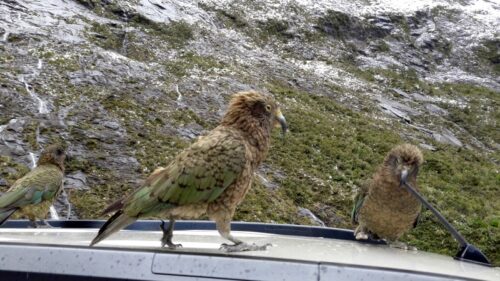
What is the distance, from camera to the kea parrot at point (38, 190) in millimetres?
6250

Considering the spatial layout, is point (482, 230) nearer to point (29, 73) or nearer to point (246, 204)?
point (246, 204)

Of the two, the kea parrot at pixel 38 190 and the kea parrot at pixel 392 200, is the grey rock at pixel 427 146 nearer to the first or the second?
the kea parrot at pixel 38 190

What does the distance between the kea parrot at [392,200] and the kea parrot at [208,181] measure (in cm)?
181

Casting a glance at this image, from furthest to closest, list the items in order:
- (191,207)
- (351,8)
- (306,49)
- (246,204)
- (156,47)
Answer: (351,8) < (306,49) < (156,47) < (246,204) < (191,207)

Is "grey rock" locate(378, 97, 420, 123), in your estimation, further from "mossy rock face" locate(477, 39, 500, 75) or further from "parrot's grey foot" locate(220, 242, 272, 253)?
"parrot's grey foot" locate(220, 242, 272, 253)

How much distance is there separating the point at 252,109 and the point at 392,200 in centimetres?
202

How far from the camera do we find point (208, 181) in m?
3.35

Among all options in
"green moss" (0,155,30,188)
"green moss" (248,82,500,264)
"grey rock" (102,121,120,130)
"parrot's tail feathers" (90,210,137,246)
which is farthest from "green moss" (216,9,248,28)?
"parrot's tail feathers" (90,210,137,246)

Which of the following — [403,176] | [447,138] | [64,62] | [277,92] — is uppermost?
[403,176]

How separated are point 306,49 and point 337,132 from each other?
1585cm

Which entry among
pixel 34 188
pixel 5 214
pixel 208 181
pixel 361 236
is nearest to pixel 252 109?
pixel 208 181

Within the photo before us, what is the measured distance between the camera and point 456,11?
187ft

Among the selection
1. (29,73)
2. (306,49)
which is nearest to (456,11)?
(306,49)

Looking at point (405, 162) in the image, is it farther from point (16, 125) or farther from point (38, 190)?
point (16, 125)
